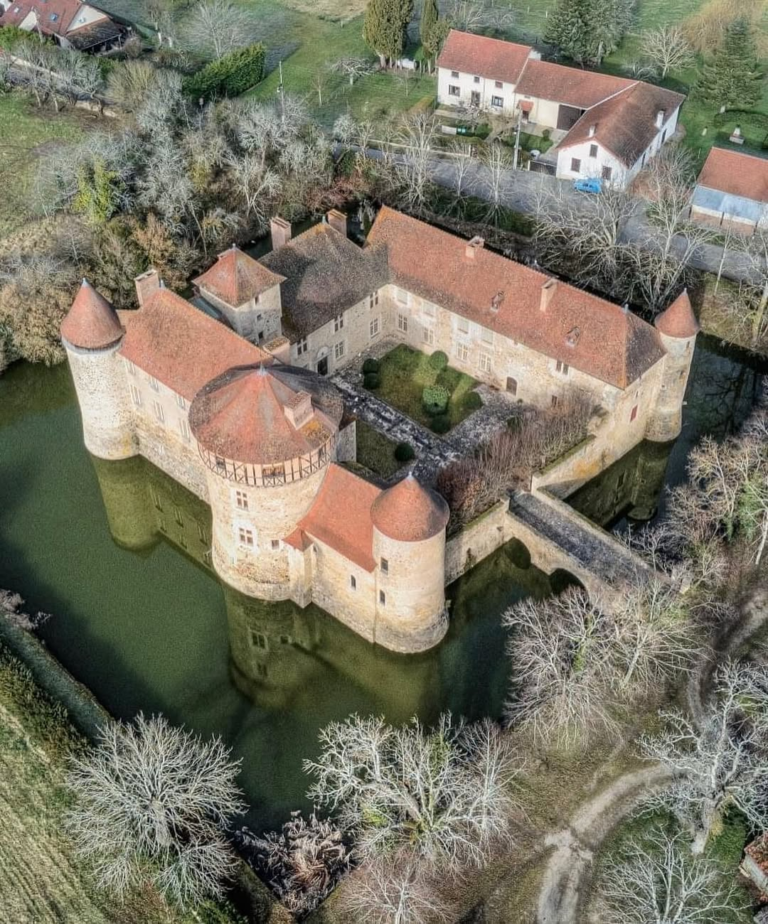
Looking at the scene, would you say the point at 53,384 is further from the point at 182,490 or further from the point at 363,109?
the point at 363,109

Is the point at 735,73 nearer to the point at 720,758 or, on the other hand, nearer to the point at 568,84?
the point at 568,84

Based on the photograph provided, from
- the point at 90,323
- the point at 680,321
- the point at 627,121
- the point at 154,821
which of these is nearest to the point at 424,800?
the point at 154,821

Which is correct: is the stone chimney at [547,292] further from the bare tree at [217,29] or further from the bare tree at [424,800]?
the bare tree at [217,29]

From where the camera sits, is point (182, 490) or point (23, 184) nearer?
point (182, 490)

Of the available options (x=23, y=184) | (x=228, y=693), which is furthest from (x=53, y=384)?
(x=228, y=693)

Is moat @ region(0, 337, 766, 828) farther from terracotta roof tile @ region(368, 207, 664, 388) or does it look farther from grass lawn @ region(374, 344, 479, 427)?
grass lawn @ region(374, 344, 479, 427)
